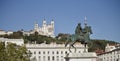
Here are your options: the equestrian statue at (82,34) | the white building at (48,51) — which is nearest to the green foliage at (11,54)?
the equestrian statue at (82,34)

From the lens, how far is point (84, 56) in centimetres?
3803

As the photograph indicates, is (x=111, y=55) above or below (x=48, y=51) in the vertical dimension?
below

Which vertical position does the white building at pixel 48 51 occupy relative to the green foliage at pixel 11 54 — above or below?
Result: below

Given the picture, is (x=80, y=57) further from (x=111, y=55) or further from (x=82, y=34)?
(x=111, y=55)

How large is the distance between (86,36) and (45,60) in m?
73.1

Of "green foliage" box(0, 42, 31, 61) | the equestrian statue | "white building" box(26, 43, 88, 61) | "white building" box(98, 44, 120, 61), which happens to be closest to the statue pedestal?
the equestrian statue

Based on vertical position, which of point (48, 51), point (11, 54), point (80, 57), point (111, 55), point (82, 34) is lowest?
point (111, 55)

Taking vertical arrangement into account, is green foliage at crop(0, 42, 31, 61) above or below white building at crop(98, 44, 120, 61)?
above

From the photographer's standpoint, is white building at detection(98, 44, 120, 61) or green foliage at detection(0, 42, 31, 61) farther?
white building at detection(98, 44, 120, 61)

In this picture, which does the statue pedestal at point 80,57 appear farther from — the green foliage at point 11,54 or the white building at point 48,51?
the white building at point 48,51

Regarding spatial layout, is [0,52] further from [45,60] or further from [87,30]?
[45,60]

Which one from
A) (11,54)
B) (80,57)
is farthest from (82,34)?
(11,54)

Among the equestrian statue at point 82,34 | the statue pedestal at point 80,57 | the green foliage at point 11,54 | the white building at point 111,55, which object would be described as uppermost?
the equestrian statue at point 82,34

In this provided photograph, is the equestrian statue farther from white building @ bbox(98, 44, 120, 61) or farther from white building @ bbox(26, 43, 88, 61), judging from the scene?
white building @ bbox(26, 43, 88, 61)
